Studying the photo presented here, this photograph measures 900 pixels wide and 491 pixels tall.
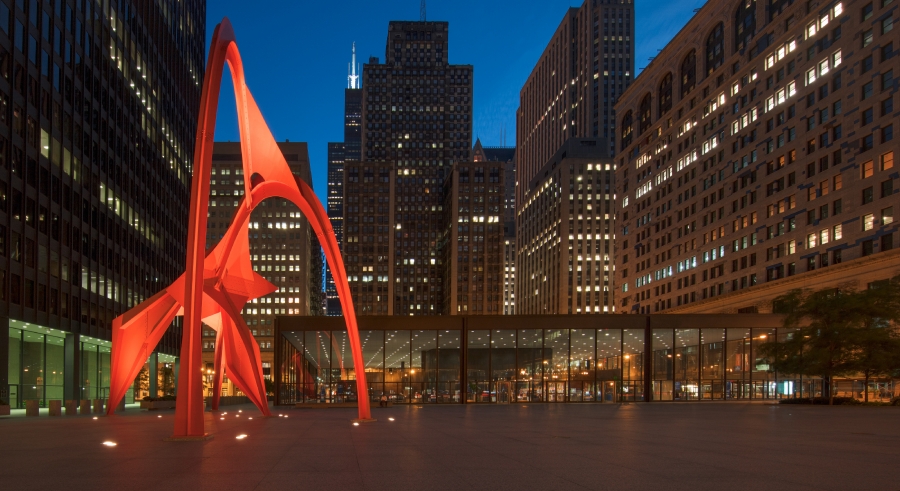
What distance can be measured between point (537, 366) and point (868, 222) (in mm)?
36661

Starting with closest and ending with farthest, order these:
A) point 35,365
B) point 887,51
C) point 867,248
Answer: point 35,365
point 887,51
point 867,248

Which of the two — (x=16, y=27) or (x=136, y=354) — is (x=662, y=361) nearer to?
(x=136, y=354)

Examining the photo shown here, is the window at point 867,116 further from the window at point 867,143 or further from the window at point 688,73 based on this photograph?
the window at point 688,73

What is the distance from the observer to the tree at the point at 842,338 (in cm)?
4616

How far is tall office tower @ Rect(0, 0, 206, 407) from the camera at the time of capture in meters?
47.6

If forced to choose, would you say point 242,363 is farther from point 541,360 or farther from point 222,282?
point 541,360

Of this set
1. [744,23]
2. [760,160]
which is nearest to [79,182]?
[760,160]

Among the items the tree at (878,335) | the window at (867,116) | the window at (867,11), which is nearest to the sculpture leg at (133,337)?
the tree at (878,335)

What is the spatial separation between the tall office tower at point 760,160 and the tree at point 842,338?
16.5 meters

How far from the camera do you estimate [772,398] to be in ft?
175

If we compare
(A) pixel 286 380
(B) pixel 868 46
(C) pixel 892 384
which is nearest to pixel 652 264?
(B) pixel 868 46

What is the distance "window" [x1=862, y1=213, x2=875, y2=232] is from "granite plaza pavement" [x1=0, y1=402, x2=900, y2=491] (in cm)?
5205

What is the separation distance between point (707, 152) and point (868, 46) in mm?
32227

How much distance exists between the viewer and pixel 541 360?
51969mm
